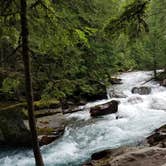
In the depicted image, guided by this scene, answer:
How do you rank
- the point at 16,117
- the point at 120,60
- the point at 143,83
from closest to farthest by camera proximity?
the point at 16,117, the point at 120,60, the point at 143,83

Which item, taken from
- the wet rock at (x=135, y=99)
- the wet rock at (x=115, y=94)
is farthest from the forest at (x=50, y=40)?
the wet rock at (x=115, y=94)

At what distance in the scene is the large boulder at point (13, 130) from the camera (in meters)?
11.7

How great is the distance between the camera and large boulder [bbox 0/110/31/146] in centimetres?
1172

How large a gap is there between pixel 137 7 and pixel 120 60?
1112cm

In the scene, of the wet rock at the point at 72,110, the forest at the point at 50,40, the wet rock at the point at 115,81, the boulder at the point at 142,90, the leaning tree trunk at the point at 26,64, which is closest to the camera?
the leaning tree trunk at the point at 26,64

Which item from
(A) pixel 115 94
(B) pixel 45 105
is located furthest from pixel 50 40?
(A) pixel 115 94

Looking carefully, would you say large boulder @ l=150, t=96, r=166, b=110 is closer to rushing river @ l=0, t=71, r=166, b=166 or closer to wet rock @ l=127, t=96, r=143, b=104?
rushing river @ l=0, t=71, r=166, b=166

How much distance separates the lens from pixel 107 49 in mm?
18156

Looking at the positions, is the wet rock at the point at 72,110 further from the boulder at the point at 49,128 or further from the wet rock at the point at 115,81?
the wet rock at the point at 115,81

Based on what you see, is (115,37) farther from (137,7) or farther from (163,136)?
(163,136)

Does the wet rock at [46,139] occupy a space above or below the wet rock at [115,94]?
below

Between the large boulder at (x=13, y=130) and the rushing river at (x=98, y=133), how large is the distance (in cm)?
34

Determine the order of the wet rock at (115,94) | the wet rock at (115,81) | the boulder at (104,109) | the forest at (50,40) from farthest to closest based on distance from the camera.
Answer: the wet rock at (115,81) < the wet rock at (115,94) < the boulder at (104,109) < the forest at (50,40)

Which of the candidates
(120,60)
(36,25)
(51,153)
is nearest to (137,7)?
(36,25)
